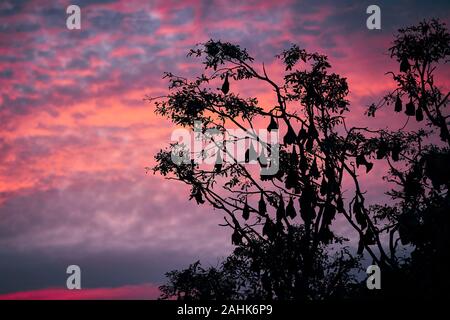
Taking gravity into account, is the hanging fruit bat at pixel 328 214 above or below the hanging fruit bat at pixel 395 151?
below

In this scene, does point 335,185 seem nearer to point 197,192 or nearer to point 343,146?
point 343,146

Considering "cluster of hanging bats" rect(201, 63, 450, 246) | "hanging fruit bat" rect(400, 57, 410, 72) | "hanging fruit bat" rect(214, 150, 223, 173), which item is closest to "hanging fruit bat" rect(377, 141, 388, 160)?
"cluster of hanging bats" rect(201, 63, 450, 246)

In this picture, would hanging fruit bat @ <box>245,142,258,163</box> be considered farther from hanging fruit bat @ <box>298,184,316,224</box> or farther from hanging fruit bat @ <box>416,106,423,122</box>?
hanging fruit bat @ <box>416,106,423,122</box>

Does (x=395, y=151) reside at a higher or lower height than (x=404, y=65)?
lower

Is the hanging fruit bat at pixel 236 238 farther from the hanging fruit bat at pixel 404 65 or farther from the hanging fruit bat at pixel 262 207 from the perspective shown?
the hanging fruit bat at pixel 404 65

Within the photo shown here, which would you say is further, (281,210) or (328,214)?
(281,210)

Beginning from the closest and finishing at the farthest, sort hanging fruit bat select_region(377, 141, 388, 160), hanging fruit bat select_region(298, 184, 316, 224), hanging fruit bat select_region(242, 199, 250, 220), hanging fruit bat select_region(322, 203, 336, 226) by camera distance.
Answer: hanging fruit bat select_region(298, 184, 316, 224)
hanging fruit bat select_region(322, 203, 336, 226)
hanging fruit bat select_region(242, 199, 250, 220)
hanging fruit bat select_region(377, 141, 388, 160)

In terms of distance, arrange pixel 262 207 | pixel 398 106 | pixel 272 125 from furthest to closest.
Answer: pixel 398 106, pixel 262 207, pixel 272 125

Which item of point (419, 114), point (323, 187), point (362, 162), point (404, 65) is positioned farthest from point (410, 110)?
point (323, 187)

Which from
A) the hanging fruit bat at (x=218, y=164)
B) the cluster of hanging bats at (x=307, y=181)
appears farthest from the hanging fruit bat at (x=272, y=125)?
the hanging fruit bat at (x=218, y=164)

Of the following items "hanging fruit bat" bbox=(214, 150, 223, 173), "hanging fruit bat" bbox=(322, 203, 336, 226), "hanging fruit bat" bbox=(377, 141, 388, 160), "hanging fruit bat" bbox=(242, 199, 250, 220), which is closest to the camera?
"hanging fruit bat" bbox=(322, 203, 336, 226)

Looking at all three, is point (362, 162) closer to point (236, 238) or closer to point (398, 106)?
point (398, 106)
